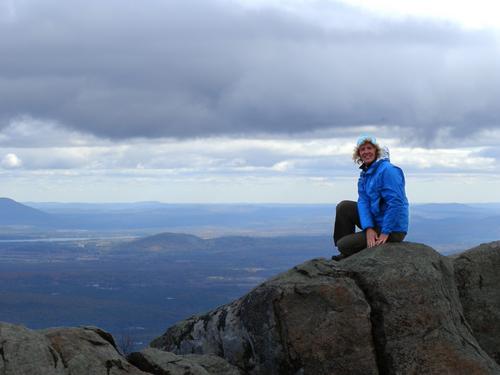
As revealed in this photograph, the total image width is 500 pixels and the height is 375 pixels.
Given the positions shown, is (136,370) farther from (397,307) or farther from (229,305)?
(397,307)

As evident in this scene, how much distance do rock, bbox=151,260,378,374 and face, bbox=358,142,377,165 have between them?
3.36m

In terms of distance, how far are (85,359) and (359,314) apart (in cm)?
736

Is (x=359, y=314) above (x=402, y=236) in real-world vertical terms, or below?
below

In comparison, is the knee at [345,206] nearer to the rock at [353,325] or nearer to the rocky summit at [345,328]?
the rocky summit at [345,328]

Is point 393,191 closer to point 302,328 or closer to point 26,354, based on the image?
point 302,328

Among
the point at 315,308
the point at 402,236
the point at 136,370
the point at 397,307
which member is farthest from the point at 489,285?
the point at 136,370

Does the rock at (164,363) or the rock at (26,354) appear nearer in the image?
the rock at (26,354)

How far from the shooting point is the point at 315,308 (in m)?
19.3

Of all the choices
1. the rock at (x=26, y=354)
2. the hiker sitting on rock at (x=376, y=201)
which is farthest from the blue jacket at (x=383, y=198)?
the rock at (x=26, y=354)

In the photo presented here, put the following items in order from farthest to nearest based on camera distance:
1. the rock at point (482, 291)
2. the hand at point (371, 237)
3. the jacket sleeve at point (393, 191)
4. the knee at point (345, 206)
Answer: the rock at point (482, 291)
the knee at point (345, 206)
the hand at point (371, 237)
the jacket sleeve at point (393, 191)

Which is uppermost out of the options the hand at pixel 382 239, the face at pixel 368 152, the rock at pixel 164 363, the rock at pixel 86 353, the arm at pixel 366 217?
the face at pixel 368 152

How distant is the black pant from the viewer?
22.2 m

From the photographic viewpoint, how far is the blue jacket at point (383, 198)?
20.6m

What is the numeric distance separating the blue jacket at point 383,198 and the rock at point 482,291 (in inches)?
145
